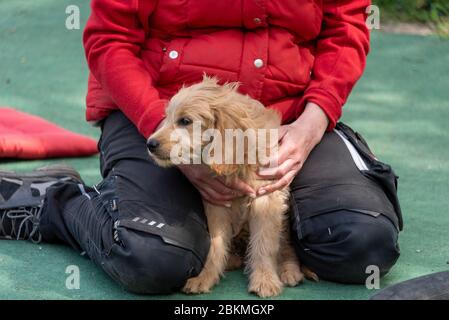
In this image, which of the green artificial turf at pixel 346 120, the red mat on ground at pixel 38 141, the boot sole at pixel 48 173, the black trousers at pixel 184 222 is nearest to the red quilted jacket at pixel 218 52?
the black trousers at pixel 184 222

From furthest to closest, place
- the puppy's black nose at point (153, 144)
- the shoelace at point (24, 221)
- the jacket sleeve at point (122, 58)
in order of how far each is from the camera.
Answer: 1. the shoelace at point (24, 221)
2. the jacket sleeve at point (122, 58)
3. the puppy's black nose at point (153, 144)

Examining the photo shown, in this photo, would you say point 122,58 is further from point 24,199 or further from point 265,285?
point 265,285

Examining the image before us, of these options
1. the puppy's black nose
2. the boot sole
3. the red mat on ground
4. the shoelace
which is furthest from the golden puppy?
the red mat on ground

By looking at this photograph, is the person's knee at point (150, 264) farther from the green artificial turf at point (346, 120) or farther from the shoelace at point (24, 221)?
the shoelace at point (24, 221)

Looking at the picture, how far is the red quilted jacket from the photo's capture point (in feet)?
12.4

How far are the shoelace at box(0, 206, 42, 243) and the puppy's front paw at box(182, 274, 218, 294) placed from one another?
860mm

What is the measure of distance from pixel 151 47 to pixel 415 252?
5.01ft

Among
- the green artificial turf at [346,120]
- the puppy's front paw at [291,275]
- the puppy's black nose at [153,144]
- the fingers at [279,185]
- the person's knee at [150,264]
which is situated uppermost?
the puppy's black nose at [153,144]

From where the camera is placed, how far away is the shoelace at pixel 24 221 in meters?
4.03

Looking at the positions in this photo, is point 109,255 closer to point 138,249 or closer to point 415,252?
point 138,249

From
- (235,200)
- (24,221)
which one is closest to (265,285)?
(235,200)

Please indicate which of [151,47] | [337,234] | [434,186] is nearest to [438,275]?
[337,234]

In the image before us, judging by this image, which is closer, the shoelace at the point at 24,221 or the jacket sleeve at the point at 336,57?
the jacket sleeve at the point at 336,57

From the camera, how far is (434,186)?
4867 millimetres
